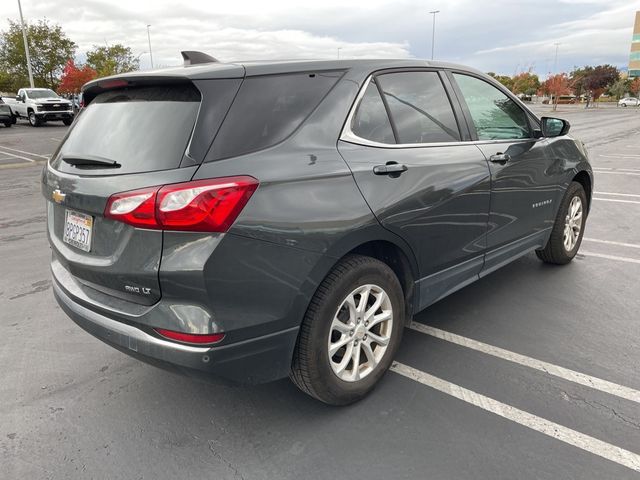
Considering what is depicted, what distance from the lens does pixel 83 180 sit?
94.7 inches

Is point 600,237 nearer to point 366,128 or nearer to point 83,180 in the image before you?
point 366,128

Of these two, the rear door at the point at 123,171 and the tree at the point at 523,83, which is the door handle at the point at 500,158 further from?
the tree at the point at 523,83

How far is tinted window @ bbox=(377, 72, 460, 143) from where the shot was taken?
9.52 feet

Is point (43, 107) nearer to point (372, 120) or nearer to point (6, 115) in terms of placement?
point (6, 115)

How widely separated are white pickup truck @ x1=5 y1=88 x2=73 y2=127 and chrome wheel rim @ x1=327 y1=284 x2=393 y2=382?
92.3 ft

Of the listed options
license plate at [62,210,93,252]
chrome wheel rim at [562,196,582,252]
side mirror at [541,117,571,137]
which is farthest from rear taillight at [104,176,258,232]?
chrome wheel rim at [562,196,582,252]

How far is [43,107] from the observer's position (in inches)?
1030

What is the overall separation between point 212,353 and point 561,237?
3608 mm

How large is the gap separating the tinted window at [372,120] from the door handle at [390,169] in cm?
16

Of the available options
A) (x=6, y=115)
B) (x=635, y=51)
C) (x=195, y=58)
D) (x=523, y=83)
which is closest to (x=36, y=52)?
(x=6, y=115)

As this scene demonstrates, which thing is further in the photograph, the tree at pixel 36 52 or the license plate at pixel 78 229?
the tree at pixel 36 52

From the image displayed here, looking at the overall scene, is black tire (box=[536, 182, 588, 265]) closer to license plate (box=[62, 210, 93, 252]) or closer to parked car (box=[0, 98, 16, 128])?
license plate (box=[62, 210, 93, 252])

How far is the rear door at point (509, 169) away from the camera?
11.5ft

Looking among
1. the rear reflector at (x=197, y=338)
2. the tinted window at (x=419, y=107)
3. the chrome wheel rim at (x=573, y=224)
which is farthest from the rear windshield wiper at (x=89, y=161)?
the chrome wheel rim at (x=573, y=224)
